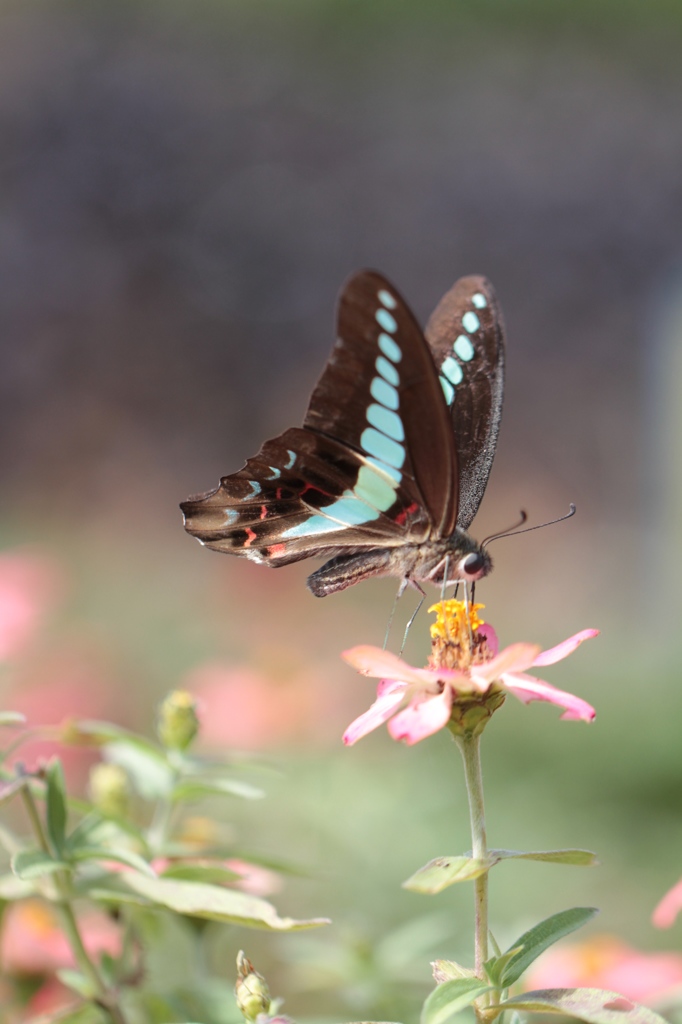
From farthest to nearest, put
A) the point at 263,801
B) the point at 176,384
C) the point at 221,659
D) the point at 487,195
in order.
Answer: the point at 487,195
the point at 176,384
the point at 221,659
the point at 263,801

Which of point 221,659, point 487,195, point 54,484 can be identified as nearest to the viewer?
point 221,659

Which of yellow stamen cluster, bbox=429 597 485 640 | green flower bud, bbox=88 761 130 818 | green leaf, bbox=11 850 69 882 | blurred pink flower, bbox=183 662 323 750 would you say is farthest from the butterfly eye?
blurred pink flower, bbox=183 662 323 750

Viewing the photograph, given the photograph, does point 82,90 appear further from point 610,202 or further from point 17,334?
point 610,202

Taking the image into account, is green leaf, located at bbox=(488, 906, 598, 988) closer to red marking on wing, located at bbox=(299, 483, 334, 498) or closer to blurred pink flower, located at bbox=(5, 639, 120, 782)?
red marking on wing, located at bbox=(299, 483, 334, 498)

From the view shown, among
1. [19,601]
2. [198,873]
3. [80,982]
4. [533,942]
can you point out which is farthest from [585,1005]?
[19,601]

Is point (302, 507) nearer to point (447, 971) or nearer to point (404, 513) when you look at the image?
point (404, 513)

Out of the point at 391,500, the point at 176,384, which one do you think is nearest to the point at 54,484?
the point at 176,384

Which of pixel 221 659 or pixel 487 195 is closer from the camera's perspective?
pixel 221 659
